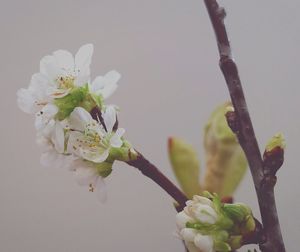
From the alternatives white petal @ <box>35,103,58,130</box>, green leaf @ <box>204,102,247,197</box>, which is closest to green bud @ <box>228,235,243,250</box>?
green leaf @ <box>204,102,247,197</box>

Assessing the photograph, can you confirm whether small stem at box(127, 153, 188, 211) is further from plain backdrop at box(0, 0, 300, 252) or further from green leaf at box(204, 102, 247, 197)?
plain backdrop at box(0, 0, 300, 252)

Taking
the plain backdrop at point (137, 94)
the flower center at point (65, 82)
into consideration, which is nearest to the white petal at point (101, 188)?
the flower center at point (65, 82)

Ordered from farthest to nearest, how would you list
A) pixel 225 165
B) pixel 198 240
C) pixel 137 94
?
pixel 137 94 < pixel 225 165 < pixel 198 240

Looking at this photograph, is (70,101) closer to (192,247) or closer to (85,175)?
(85,175)

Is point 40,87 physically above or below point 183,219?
above

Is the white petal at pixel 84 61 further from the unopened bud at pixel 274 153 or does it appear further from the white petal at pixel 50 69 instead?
the unopened bud at pixel 274 153

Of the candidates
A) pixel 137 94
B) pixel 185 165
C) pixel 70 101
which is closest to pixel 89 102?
pixel 70 101

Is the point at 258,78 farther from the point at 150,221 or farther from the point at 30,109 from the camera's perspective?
the point at 30,109
